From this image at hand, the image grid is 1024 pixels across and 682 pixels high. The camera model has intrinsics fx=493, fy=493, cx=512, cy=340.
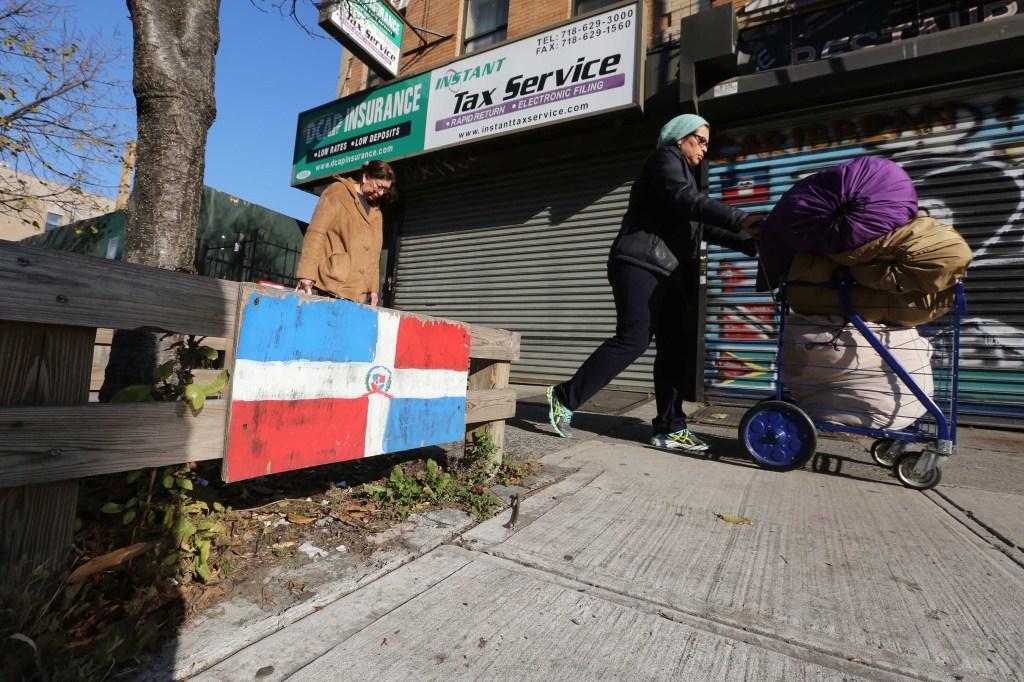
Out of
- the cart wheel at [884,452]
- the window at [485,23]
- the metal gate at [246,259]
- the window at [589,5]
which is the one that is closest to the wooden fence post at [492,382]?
the cart wheel at [884,452]

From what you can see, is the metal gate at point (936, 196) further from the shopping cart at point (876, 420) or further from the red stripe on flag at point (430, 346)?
the red stripe on flag at point (430, 346)

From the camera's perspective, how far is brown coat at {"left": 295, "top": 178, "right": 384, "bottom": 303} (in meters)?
3.32

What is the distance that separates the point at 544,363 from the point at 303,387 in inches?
235

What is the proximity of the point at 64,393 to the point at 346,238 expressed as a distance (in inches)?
96.7

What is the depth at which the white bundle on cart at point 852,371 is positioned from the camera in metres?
2.80

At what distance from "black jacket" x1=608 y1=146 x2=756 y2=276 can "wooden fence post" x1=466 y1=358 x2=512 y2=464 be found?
120cm

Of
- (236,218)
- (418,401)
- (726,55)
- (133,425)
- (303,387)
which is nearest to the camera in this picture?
(133,425)

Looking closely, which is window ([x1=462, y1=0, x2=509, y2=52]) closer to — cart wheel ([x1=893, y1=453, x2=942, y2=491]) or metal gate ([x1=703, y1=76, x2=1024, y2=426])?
metal gate ([x1=703, y1=76, x2=1024, y2=426])

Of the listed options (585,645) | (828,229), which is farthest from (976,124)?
(585,645)

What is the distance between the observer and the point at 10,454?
1062 millimetres

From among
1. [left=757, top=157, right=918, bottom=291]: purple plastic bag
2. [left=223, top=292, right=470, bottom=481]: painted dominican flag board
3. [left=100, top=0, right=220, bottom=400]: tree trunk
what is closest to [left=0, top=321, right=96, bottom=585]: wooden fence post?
[left=223, top=292, right=470, bottom=481]: painted dominican flag board

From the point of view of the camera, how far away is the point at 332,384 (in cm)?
178

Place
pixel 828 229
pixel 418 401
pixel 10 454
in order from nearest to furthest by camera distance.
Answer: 1. pixel 10 454
2. pixel 418 401
3. pixel 828 229

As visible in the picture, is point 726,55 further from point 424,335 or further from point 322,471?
point 322,471
